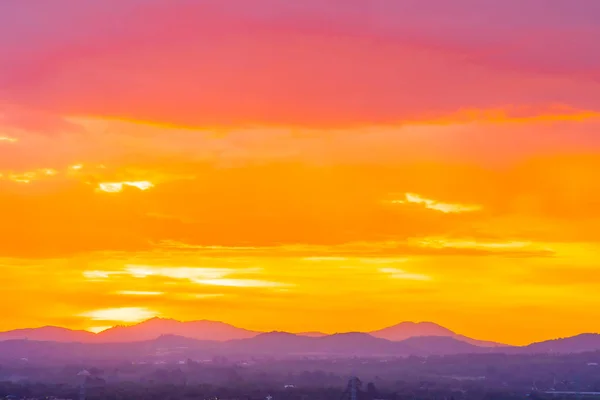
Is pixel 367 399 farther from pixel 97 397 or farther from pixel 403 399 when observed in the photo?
pixel 97 397

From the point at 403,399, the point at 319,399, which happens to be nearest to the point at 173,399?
the point at 319,399

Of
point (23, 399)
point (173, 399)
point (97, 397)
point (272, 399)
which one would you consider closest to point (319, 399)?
point (272, 399)

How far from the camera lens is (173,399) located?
196 metres

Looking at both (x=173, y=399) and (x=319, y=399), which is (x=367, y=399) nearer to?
(x=319, y=399)

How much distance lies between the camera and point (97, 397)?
197 metres

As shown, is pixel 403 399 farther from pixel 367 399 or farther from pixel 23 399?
pixel 23 399

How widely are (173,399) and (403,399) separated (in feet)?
128

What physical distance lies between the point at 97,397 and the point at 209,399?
61.9ft

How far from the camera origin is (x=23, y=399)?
195000mm

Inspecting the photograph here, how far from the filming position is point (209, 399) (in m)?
199

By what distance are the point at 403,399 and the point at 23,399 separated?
6403cm

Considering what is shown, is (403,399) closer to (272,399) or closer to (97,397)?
(272,399)

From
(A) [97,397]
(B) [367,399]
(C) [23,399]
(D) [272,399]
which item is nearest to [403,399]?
(B) [367,399]

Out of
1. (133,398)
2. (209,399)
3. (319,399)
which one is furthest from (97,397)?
(319,399)
